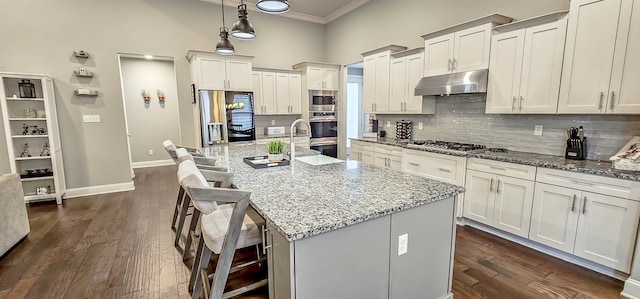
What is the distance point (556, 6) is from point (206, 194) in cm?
360

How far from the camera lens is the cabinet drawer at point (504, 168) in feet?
8.38

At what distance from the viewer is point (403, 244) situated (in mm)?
1516

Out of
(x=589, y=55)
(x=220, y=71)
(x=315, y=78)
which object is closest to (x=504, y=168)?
(x=589, y=55)

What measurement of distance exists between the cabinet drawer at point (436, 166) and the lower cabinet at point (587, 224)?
742 millimetres

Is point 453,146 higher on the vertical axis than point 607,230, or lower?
higher

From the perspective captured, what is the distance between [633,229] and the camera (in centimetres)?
201

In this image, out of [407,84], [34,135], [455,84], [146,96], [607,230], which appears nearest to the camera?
[607,230]

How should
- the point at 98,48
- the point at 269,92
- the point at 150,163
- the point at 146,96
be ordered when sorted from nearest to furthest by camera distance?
the point at 98,48
the point at 269,92
the point at 146,96
the point at 150,163

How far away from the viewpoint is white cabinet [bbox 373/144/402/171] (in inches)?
154

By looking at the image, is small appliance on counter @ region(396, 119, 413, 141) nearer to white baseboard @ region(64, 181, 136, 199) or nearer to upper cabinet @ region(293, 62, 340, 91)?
upper cabinet @ region(293, 62, 340, 91)

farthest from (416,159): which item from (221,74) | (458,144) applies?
(221,74)

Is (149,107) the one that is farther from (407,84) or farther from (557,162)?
(557,162)

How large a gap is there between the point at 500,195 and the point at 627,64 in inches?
56.1

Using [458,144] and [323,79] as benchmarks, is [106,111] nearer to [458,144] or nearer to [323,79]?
[323,79]
